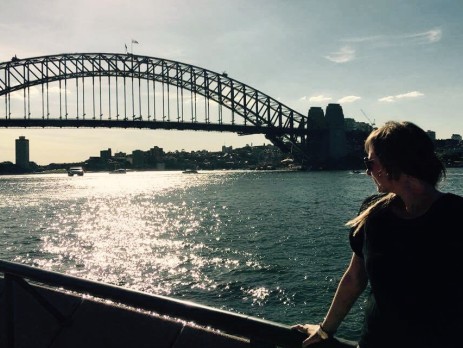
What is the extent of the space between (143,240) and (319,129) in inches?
3441

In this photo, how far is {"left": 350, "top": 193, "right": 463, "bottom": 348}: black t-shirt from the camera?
170 cm

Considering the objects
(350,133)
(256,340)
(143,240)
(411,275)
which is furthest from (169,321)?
(350,133)

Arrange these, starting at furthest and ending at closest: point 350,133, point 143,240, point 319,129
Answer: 1. point 350,133
2. point 319,129
3. point 143,240

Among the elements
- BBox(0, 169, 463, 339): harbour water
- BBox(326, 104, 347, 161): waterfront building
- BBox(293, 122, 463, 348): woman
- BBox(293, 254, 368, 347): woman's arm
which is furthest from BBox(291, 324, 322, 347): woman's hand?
BBox(326, 104, 347, 161): waterfront building

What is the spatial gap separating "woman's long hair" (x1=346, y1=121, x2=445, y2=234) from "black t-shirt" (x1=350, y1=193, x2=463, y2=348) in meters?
0.12

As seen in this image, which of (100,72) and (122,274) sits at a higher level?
(100,72)

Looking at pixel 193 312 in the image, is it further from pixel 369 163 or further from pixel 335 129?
pixel 335 129

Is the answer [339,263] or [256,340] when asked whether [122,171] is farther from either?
[256,340]

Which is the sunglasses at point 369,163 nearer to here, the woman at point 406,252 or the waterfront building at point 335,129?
the woman at point 406,252

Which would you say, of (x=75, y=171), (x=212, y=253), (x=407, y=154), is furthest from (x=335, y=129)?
(x=407, y=154)

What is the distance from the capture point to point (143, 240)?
2238 centimetres

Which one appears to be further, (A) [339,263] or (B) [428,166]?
(A) [339,263]

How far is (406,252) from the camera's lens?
1773 mm

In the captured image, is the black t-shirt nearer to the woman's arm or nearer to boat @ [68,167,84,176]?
the woman's arm
